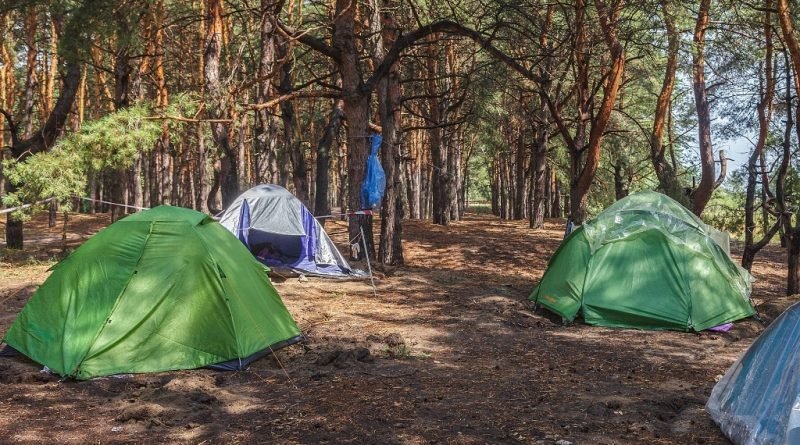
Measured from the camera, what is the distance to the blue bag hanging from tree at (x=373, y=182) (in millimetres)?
12258

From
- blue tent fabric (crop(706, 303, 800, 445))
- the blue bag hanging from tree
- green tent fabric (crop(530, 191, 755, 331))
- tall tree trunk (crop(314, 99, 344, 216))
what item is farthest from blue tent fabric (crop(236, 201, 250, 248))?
blue tent fabric (crop(706, 303, 800, 445))

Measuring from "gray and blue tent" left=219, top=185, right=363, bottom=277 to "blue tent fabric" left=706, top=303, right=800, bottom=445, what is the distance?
8.71 meters

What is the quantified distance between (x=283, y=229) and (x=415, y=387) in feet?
23.3

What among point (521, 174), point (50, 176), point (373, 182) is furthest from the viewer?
point (521, 174)

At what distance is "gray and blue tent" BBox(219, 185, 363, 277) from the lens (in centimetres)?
1278

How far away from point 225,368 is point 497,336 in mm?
3496

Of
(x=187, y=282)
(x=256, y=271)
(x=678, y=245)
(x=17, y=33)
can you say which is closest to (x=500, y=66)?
(x=678, y=245)

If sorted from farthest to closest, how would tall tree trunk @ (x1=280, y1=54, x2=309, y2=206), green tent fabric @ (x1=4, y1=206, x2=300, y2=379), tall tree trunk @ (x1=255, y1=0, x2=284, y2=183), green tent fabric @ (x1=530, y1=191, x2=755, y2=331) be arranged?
tall tree trunk @ (x1=280, y1=54, x2=309, y2=206), tall tree trunk @ (x1=255, y1=0, x2=284, y2=183), green tent fabric @ (x1=530, y1=191, x2=755, y2=331), green tent fabric @ (x1=4, y1=206, x2=300, y2=379)

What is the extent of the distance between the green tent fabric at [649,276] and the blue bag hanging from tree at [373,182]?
149 inches

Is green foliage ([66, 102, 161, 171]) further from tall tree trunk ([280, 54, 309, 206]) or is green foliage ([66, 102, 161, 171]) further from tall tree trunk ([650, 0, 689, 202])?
tall tree trunk ([650, 0, 689, 202])

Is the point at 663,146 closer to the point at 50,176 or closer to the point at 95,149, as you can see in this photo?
the point at 95,149

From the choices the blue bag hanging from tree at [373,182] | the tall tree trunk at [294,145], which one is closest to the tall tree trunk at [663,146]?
the blue bag hanging from tree at [373,182]

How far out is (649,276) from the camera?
930 cm

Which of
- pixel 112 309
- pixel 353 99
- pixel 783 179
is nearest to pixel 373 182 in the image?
pixel 353 99
